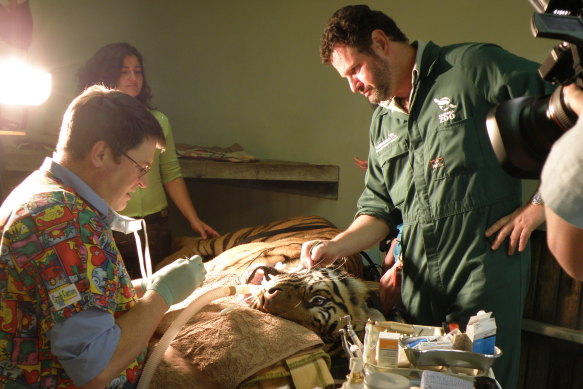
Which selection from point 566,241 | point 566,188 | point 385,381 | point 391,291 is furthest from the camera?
point 391,291

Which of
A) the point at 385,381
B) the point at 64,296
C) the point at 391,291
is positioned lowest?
the point at 391,291

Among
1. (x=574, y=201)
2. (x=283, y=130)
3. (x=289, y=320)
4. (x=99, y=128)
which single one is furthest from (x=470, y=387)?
(x=283, y=130)

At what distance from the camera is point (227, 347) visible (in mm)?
1807

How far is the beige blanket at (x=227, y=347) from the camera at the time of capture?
5.78 ft

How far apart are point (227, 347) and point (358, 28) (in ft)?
4.28

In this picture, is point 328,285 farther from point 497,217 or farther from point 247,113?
point 247,113

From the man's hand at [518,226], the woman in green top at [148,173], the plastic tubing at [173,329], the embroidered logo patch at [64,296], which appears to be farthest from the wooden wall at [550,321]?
the embroidered logo patch at [64,296]

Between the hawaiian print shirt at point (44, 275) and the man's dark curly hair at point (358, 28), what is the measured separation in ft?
4.20

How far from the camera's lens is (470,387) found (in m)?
1.33

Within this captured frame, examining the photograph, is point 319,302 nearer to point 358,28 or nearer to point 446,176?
point 446,176

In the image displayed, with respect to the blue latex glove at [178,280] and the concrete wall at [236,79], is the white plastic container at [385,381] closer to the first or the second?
the blue latex glove at [178,280]

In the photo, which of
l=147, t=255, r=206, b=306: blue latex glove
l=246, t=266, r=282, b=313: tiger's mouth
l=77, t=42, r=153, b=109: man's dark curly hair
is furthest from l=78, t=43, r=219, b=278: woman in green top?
l=147, t=255, r=206, b=306: blue latex glove

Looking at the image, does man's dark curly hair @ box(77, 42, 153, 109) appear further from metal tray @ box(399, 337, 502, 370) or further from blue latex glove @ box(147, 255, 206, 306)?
metal tray @ box(399, 337, 502, 370)

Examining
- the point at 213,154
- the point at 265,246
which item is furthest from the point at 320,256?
the point at 213,154
